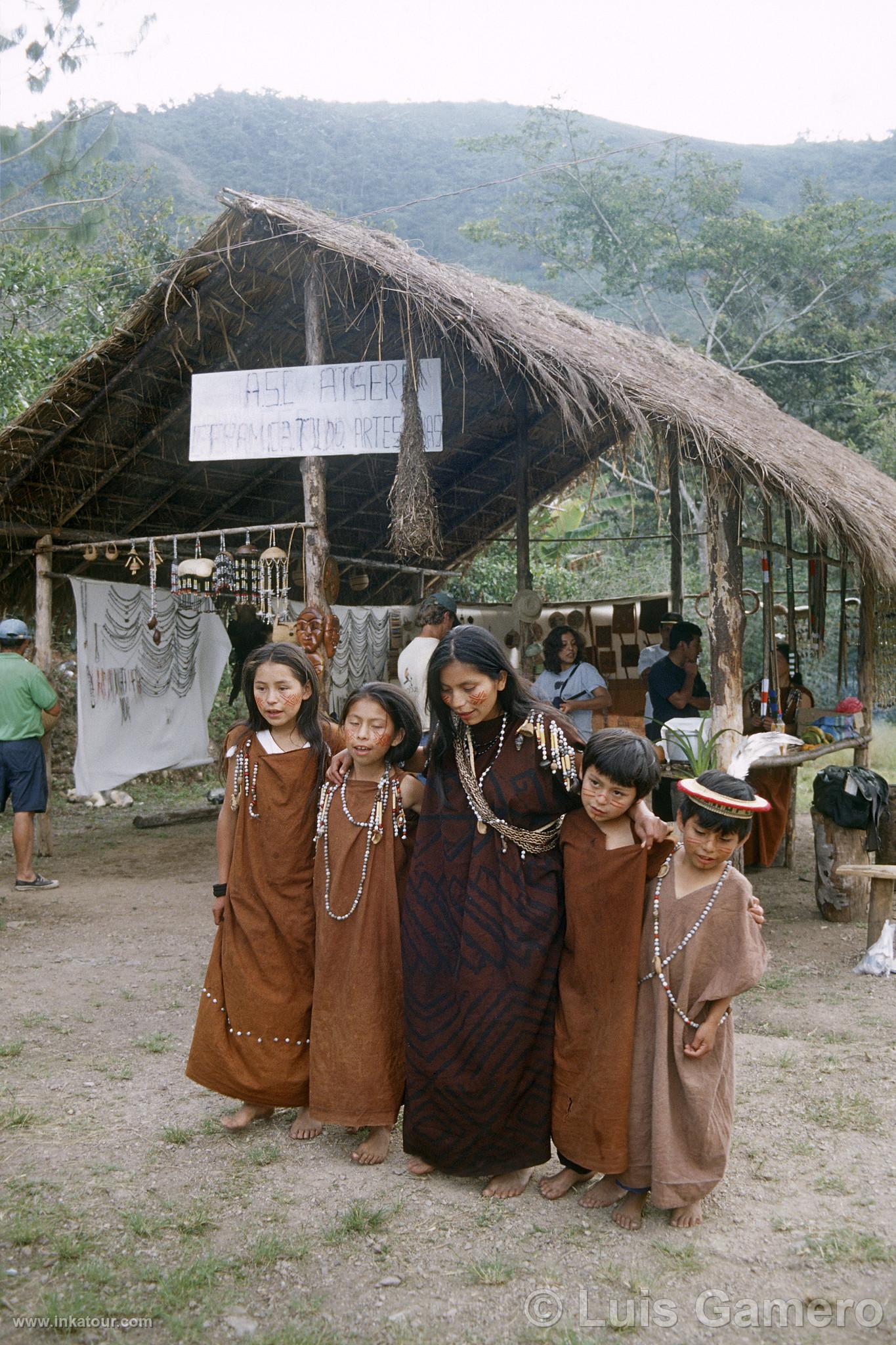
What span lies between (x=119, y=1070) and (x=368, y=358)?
4904 mm

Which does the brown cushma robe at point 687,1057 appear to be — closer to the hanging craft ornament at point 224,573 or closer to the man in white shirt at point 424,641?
the man in white shirt at point 424,641

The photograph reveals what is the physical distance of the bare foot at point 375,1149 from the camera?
9.95 ft

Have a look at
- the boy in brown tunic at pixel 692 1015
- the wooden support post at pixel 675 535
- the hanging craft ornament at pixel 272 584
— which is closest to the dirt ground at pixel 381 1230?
the boy in brown tunic at pixel 692 1015

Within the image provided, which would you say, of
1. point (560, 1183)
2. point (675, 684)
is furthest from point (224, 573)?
point (560, 1183)

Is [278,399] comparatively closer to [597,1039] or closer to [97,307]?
[597,1039]

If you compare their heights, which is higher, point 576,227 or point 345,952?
point 576,227

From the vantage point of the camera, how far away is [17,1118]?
3357mm

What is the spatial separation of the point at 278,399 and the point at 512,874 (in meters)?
4.09

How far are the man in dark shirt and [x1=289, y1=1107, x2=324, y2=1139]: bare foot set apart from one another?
13.6ft

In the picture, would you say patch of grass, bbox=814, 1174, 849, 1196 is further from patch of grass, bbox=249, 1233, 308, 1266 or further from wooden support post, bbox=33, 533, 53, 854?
wooden support post, bbox=33, 533, 53, 854

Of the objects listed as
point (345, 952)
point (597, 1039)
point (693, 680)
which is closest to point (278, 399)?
point (693, 680)

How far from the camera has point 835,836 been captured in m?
6.29

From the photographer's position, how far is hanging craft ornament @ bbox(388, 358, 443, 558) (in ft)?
18.8

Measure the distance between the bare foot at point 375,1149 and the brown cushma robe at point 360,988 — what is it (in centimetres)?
8
